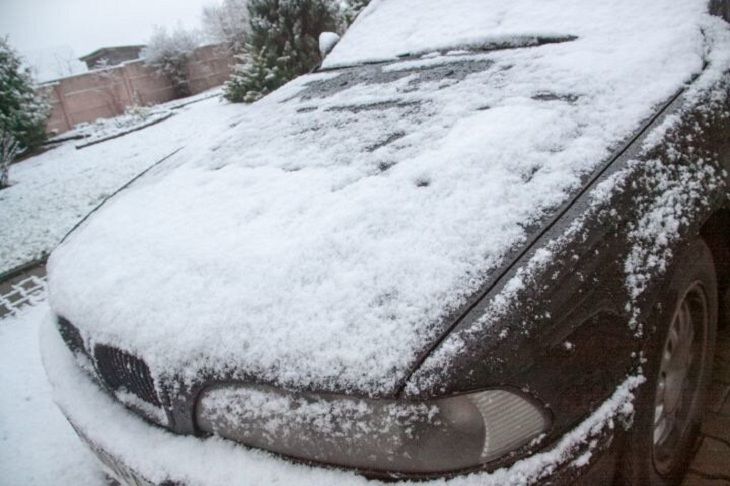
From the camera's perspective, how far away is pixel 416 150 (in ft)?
4.95

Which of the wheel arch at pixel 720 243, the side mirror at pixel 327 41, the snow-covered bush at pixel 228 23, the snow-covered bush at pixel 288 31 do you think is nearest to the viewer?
the wheel arch at pixel 720 243

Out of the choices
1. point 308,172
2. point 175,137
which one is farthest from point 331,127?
point 175,137

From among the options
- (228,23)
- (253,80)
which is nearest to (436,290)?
(253,80)

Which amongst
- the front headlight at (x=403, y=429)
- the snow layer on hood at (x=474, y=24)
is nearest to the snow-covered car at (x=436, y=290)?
the front headlight at (x=403, y=429)

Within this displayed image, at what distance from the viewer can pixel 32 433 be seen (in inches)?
98.3

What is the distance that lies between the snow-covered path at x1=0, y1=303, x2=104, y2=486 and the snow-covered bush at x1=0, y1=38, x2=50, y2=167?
10.3 metres

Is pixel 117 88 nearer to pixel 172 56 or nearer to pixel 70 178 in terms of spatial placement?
pixel 172 56

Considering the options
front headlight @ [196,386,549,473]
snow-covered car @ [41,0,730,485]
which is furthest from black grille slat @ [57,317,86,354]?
front headlight @ [196,386,549,473]

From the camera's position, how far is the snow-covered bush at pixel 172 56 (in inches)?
722

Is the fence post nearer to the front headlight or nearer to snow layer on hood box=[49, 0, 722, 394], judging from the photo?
snow layer on hood box=[49, 0, 722, 394]

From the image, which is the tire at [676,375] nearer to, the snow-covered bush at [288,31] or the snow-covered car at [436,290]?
the snow-covered car at [436,290]

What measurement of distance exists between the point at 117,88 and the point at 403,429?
19.0 meters

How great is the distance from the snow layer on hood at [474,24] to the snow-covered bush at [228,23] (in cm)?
1498

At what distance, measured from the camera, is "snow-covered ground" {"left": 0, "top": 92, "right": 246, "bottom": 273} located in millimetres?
5234
